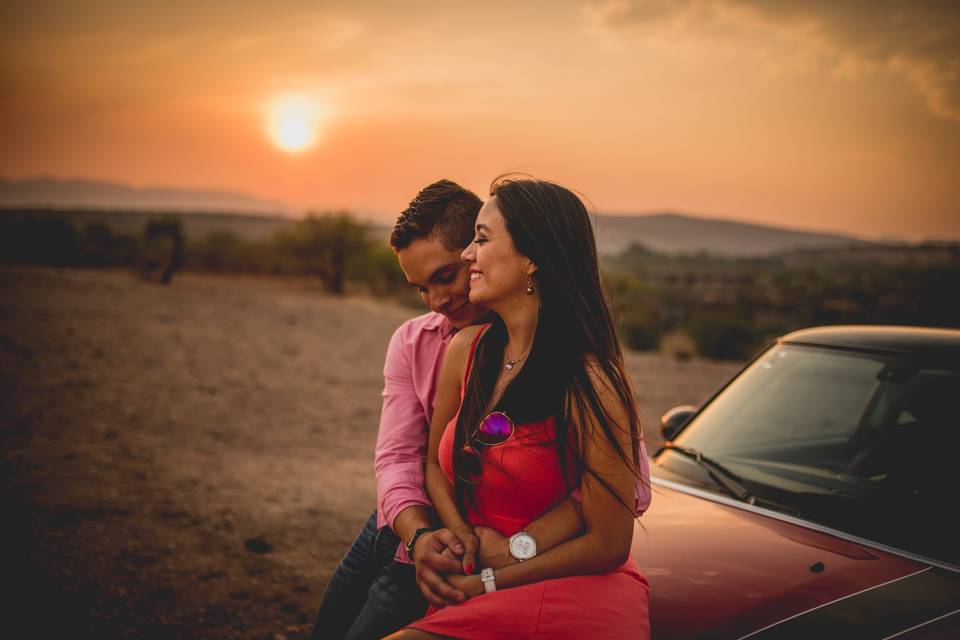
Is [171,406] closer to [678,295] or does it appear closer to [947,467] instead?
[947,467]

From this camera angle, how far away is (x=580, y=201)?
5.82 ft

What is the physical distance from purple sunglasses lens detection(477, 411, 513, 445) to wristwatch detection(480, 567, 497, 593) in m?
0.33

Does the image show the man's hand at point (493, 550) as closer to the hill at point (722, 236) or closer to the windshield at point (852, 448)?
the windshield at point (852, 448)

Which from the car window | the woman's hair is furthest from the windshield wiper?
the woman's hair

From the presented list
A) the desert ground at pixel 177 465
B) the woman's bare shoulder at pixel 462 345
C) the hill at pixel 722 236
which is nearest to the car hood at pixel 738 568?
the woman's bare shoulder at pixel 462 345

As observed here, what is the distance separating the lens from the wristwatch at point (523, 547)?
1.61 metres

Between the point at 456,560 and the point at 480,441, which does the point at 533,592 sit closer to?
the point at 456,560

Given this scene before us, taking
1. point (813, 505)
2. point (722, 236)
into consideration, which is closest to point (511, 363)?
point (813, 505)

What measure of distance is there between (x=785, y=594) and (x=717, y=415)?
4.18 ft

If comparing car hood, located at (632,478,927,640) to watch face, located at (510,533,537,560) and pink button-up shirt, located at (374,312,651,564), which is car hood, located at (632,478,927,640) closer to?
watch face, located at (510,533,537,560)

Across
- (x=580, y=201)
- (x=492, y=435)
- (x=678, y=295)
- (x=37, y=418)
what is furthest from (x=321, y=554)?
(x=678, y=295)

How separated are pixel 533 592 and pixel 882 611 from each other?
1.02 meters

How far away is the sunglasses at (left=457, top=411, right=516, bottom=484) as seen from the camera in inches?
65.8

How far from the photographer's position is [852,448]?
3008 mm
